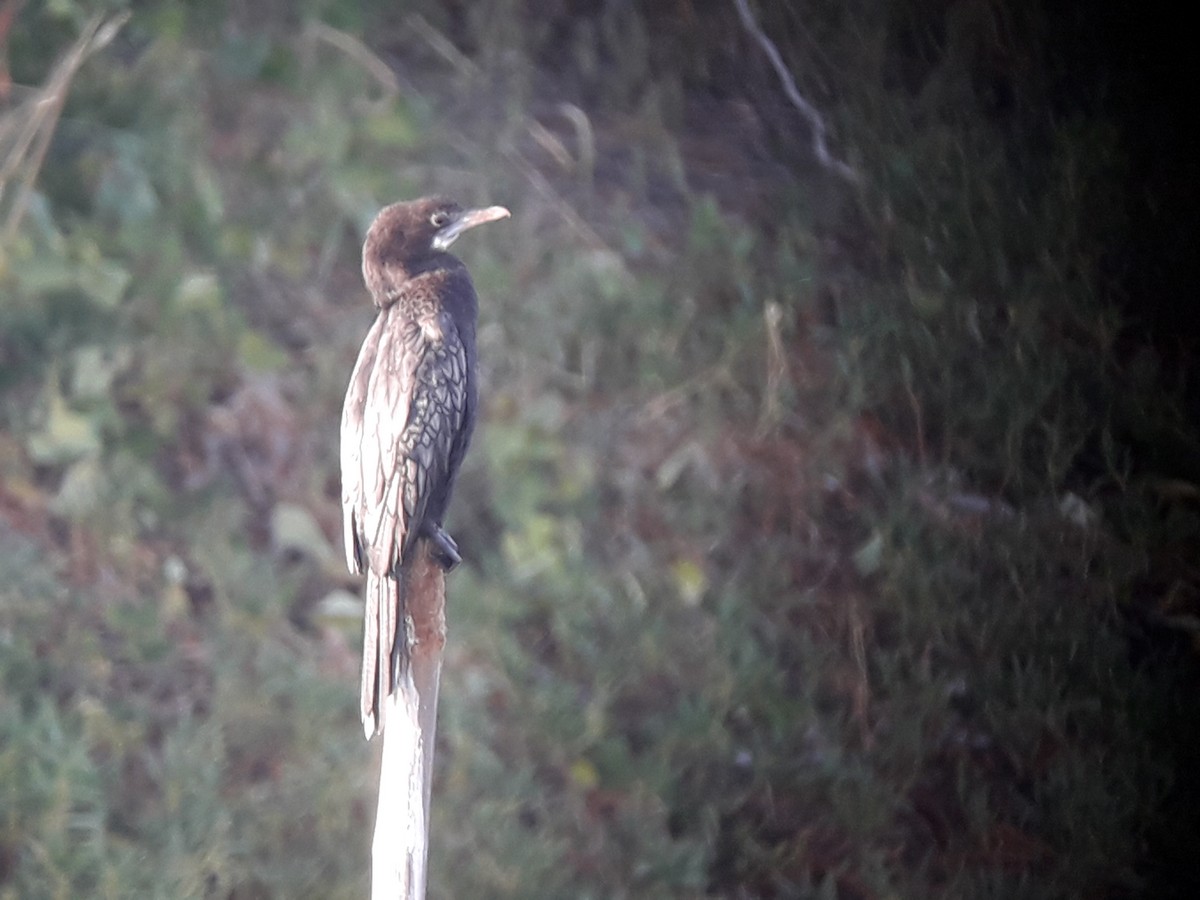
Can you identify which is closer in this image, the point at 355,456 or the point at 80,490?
the point at 355,456

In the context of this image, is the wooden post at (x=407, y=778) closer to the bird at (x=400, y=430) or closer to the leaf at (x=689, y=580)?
the bird at (x=400, y=430)

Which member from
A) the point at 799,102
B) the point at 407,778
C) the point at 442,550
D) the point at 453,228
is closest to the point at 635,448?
the point at 799,102

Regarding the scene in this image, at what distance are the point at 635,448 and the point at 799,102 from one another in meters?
0.46

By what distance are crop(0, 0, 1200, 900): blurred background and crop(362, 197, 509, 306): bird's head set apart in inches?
21.8

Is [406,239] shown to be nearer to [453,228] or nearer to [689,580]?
[453,228]

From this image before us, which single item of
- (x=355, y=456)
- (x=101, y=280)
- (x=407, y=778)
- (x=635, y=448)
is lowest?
(x=635, y=448)

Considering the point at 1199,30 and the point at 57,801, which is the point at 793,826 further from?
the point at 1199,30

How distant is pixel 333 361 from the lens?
1761 mm

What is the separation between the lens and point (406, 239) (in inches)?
46.2

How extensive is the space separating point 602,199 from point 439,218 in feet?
2.10

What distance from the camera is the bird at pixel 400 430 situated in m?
1.00

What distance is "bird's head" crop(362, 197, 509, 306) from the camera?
3.84 feet

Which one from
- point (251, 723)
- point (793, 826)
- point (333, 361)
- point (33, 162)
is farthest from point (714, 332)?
point (33, 162)

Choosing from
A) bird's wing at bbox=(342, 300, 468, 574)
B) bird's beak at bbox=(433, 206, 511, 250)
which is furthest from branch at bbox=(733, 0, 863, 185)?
bird's wing at bbox=(342, 300, 468, 574)
